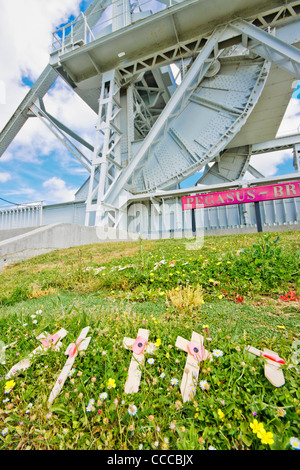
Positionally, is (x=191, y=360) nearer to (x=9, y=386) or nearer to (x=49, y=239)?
(x=9, y=386)

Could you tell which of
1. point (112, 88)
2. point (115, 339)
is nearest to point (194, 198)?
point (112, 88)

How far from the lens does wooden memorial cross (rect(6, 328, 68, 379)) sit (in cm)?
159

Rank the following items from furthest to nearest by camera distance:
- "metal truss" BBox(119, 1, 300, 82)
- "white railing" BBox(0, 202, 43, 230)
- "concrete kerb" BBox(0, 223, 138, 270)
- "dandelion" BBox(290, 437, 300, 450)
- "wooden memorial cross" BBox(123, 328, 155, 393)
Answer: "white railing" BBox(0, 202, 43, 230) → "metal truss" BBox(119, 1, 300, 82) → "concrete kerb" BBox(0, 223, 138, 270) → "wooden memorial cross" BBox(123, 328, 155, 393) → "dandelion" BBox(290, 437, 300, 450)

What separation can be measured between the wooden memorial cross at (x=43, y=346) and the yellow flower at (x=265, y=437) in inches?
54.6

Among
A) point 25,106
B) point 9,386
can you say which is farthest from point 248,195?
point 25,106

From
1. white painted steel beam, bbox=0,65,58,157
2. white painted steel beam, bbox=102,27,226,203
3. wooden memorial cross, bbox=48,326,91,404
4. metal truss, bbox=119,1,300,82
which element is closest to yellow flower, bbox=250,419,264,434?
wooden memorial cross, bbox=48,326,91,404

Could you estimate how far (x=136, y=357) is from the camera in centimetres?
156

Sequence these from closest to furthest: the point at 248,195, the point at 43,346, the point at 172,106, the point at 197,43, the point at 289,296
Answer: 1. the point at 43,346
2. the point at 289,296
3. the point at 248,195
4. the point at 172,106
5. the point at 197,43

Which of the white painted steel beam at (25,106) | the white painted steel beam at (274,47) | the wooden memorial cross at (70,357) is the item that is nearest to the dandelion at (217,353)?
the wooden memorial cross at (70,357)

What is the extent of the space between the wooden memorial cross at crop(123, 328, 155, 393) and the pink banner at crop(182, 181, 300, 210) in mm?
9259

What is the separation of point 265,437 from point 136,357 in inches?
32.9

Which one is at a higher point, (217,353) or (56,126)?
(56,126)

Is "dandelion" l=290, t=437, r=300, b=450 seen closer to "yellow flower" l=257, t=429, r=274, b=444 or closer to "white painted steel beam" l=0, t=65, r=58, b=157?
"yellow flower" l=257, t=429, r=274, b=444

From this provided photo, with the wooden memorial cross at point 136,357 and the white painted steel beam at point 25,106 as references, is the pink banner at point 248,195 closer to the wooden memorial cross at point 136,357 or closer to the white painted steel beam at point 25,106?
the wooden memorial cross at point 136,357
